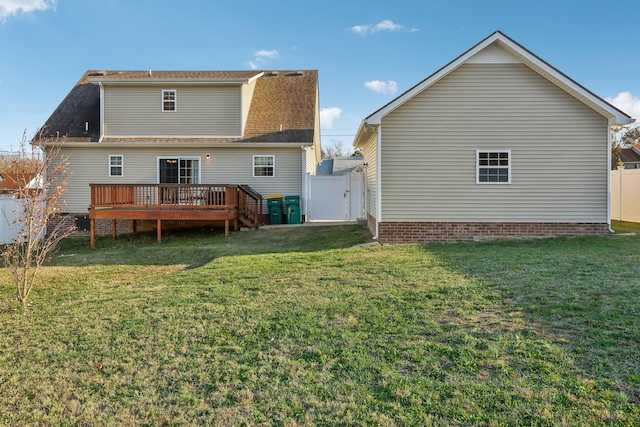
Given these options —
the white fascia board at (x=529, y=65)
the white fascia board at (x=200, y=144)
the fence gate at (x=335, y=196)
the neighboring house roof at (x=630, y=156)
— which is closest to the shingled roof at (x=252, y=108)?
the white fascia board at (x=200, y=144)

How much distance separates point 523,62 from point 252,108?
10.7 meters

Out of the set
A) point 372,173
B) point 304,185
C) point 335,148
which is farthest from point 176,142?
point 335,148

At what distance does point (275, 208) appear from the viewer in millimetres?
15078

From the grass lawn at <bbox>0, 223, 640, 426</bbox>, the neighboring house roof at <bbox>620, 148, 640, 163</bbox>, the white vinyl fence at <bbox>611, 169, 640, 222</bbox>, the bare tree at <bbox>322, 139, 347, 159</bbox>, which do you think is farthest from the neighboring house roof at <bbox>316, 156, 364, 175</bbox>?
the neighboring house roof at <bbox>620, 148, 640, 163</bbox>

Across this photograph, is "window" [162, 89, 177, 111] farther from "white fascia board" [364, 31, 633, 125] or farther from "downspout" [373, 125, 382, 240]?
"downspout" [373, 125, 382, 240]

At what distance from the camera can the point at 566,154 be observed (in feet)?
33.8

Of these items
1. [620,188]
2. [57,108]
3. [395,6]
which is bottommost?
[620,188]

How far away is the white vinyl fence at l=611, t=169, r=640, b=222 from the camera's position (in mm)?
14306

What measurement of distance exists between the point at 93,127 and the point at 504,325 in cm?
1701

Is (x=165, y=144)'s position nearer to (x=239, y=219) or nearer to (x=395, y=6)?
(x=239, y=219)

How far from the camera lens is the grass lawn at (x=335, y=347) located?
283 cm

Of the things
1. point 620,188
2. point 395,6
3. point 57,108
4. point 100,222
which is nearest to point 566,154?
point 620,188

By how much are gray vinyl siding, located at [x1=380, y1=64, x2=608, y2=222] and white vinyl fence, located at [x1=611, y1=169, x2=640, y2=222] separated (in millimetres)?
5691

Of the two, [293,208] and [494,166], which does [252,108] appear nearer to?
[293,208]
